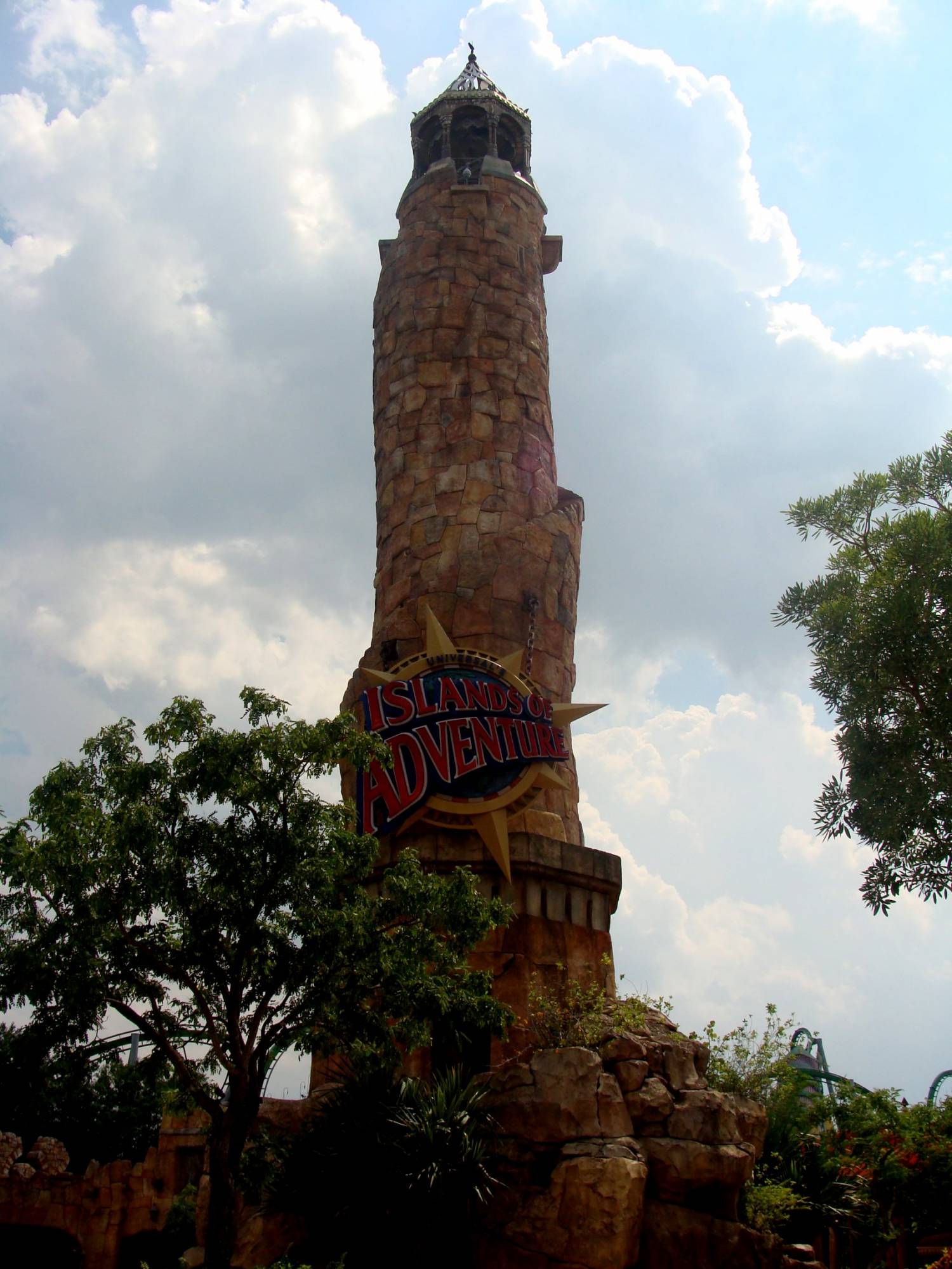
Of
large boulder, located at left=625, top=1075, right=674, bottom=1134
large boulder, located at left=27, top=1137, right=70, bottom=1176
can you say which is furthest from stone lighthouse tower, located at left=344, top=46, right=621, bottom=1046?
large boulder, located at left=27, top=1137, right=70, bottom=1176

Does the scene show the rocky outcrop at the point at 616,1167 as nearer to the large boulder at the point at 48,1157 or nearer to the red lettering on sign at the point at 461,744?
the red lettering on sign at the point at 461,744

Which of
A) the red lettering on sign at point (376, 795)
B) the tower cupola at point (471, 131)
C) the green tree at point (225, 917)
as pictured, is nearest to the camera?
the green tree at point (225, 917)

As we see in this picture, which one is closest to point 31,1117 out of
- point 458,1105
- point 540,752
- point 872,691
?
point 540,752

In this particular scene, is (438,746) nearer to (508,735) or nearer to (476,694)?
(476,694)

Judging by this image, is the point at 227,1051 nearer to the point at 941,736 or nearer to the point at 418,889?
the point at 418,889

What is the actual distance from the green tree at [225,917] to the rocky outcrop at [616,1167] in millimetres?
1236

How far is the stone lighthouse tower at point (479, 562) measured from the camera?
18.6 meters

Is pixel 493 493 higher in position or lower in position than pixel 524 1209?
higher

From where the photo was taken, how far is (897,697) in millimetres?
15164

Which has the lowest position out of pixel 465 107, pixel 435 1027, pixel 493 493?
pixel 435 1027

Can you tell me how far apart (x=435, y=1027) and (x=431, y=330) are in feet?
51.2

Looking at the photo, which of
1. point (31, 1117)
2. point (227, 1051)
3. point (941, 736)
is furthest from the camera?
point (31, 1117)

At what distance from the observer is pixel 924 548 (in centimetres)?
1504

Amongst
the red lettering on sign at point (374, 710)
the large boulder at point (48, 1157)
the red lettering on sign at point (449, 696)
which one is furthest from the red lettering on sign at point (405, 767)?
the large boulder at point (48, 1157)
